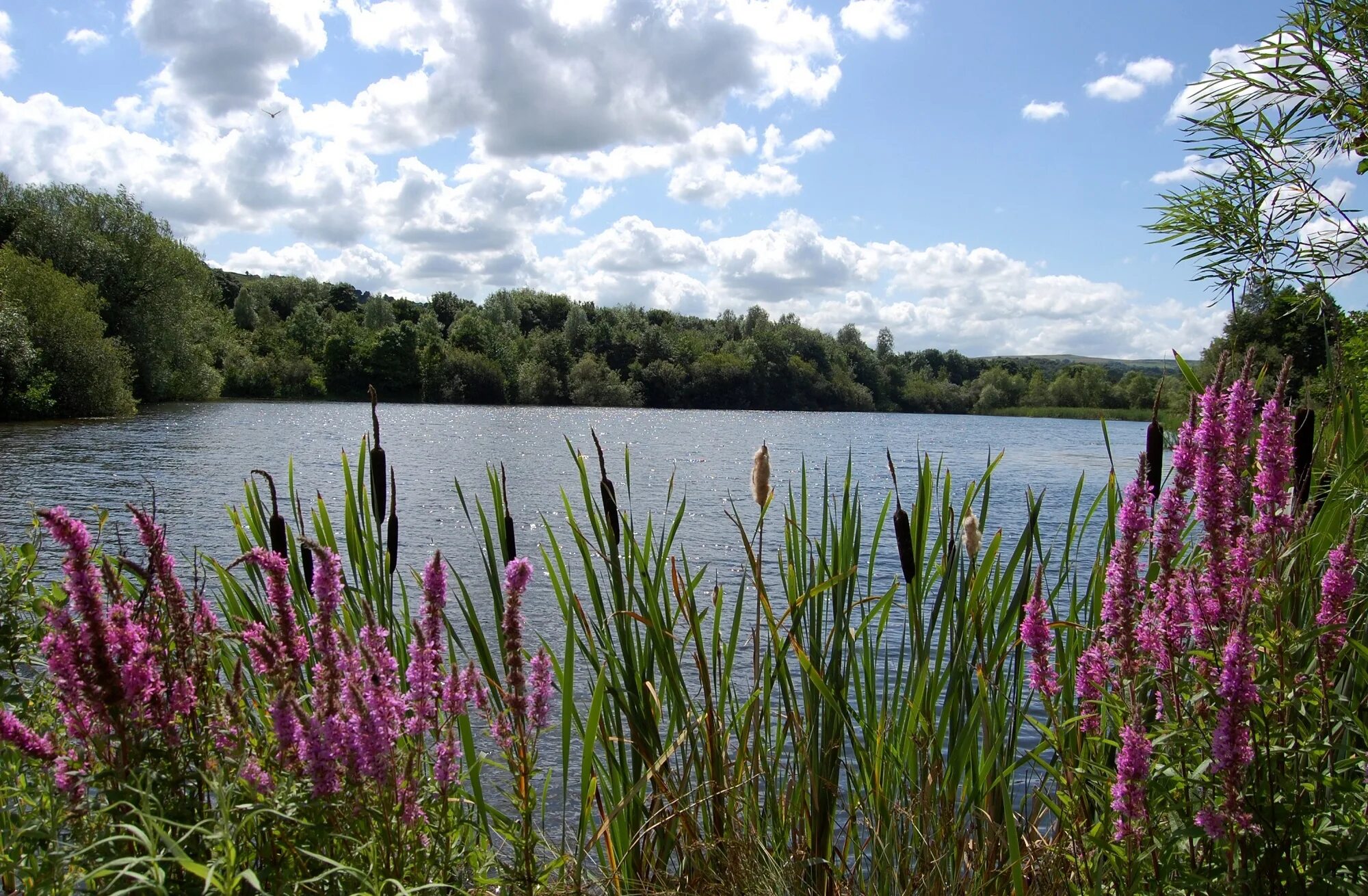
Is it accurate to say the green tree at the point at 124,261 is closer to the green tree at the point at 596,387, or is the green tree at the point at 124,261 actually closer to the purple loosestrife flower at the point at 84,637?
the green tree at the point at 596,387

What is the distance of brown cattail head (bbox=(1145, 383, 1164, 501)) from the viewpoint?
2535mm

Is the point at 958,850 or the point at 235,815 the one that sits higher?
the point at 235,815

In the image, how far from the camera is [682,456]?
50.2m

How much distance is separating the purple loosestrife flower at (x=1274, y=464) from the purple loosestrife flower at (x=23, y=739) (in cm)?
276

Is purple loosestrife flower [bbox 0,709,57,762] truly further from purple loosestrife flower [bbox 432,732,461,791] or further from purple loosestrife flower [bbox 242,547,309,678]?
purple loosestrife flower [bbox 432,732,461,791]

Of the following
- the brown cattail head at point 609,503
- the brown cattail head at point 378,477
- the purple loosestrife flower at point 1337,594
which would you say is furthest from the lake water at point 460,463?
the purple loosestrife flower at point 1337,594

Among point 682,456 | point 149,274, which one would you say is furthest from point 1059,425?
point 149,274

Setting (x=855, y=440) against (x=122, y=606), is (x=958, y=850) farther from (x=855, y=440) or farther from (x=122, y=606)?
(x=855, y=440)

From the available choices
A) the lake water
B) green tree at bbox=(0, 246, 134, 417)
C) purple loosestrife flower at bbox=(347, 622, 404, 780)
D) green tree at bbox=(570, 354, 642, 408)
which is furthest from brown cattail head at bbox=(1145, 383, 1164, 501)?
green tree at bbox=(570, 354, 642, 408)

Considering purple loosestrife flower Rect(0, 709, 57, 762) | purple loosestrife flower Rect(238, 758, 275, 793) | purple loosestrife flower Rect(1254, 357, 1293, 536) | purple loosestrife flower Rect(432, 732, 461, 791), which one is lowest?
purple loosestrife flower Rect(432, 732, 461, 791)

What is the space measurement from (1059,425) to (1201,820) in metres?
110

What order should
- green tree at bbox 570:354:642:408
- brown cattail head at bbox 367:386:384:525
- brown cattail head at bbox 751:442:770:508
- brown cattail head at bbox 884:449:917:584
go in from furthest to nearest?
green tree at bbox 570:354:642:408, brown cattail head at bbox 751:442:770:508, brown cattail head at bbox 367:386:384:525, brown cattail head at bbox 884:449:917:584

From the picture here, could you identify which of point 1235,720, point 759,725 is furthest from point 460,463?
point 1235,720

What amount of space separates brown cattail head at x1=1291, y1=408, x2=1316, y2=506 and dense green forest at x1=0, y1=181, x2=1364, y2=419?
38428 mm
